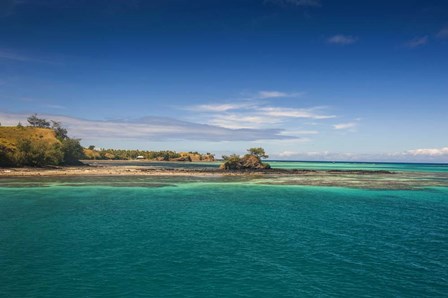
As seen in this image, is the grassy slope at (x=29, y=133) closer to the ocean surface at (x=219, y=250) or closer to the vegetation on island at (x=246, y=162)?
the vegetation on island at (x=246, y=162)

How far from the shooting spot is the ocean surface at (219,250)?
18.5m

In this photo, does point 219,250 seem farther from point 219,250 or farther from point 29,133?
point 29,133

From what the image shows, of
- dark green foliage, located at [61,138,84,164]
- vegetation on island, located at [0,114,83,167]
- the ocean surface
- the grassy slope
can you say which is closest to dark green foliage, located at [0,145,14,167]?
vegetation on island, located at [0,114,83,167]

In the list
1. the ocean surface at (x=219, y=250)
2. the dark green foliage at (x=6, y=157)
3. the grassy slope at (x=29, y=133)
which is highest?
the grassy slope at (x=29, y=133)

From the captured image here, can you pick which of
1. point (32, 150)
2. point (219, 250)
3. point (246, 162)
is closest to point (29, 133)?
point (32, 150)

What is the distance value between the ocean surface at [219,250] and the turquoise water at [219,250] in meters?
0.08

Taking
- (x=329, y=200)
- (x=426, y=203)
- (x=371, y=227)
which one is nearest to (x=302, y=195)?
(x=329, y=200)

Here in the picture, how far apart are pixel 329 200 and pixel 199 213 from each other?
24702 millimetres

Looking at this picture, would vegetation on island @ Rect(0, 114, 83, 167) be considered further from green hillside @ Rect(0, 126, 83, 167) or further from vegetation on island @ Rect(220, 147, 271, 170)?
vegetation on island @ Rect(220, 147, 271, 170)

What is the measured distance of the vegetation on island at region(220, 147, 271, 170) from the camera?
141750 mm

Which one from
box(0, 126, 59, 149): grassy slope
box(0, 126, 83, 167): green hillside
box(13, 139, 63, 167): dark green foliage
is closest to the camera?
box(0, 126, 83, 167): green hillside

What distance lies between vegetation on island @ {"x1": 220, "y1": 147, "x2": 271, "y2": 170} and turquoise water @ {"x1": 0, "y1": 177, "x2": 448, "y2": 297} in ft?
316

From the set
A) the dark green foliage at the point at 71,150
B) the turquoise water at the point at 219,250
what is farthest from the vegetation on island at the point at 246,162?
the turquoise water at the point at 219,250

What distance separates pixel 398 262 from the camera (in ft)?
74.1
